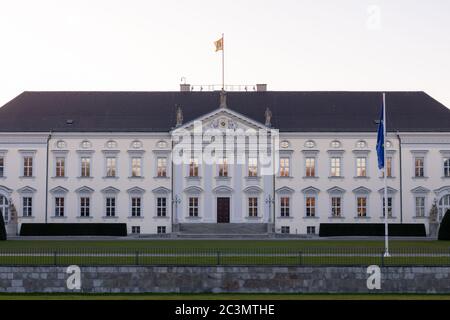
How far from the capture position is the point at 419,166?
63.9 meters

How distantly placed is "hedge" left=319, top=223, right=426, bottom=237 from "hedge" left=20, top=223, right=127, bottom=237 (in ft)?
53.1

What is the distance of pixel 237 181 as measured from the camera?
64.1 m

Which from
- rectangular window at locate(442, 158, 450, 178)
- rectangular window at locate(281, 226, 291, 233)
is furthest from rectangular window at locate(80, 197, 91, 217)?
rectangular window at locate(442, 158, 450, 178)

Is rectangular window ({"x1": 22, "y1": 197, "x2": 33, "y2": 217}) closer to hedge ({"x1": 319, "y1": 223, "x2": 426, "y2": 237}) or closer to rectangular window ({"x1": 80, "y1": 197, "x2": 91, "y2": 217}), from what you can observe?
rectangular window ({"x1": 80, "y1": 197, "x2": 91, "y2": 217})

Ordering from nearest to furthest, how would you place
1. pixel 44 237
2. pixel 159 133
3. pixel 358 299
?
pixel 358 299 → pixel 44 237 → pixel 159 133

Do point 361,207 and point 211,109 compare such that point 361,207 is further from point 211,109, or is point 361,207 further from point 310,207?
point 211,109

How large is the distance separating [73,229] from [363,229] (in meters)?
23.0

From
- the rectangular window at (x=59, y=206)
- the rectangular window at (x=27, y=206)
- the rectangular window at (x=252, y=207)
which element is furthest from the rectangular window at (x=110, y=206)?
the rectangular window at (x=252, y=207)

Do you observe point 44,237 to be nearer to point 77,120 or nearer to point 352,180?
point 77,120

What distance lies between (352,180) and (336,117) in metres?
5.66

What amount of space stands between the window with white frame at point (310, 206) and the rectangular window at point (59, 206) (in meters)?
20.3

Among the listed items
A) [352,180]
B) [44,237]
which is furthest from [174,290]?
[352,180]

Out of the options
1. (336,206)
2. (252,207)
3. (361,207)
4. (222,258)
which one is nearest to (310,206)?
(336,206)

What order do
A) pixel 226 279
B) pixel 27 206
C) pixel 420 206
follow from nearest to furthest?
1. pixel 226 279
2. pixel 27 206
3. pixel 420 206
